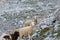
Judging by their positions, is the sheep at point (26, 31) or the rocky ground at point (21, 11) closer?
the sheep at point (26, 31)

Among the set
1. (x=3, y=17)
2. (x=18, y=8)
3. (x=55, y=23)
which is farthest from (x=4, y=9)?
(x=55, y=23)

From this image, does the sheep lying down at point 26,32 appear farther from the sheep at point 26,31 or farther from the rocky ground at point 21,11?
the rocky ground at point 21,11

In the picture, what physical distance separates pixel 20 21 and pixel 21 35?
4067 millimetres

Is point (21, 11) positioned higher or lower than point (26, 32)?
lower

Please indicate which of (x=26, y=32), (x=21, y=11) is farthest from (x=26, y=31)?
(x=21, y=11)

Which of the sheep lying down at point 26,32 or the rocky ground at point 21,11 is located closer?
the sheep lying down at point 26,32

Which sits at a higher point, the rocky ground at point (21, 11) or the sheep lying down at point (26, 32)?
the sheep lying down at point (26, 32)

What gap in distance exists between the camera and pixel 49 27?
6.61 m

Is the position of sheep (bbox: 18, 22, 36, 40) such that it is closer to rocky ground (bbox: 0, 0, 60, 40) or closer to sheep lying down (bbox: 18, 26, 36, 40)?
sheep lying down (bbox: 18, 26, 36, 40)

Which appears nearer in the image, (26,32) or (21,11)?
(26,32)

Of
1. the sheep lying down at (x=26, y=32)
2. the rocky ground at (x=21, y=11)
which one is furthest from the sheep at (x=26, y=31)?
the rocky ground at (x=21, y=11)

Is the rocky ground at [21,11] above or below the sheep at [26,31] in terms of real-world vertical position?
below

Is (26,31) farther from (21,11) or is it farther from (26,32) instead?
(21,11)

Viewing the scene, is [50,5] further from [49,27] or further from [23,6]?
[49,27]
